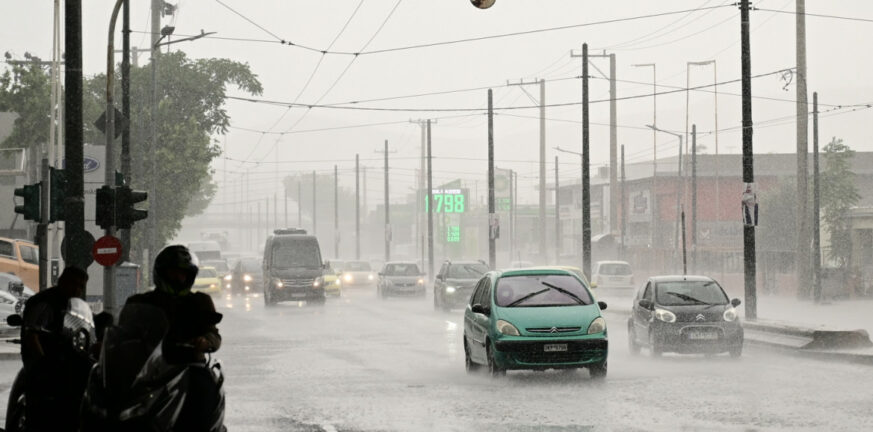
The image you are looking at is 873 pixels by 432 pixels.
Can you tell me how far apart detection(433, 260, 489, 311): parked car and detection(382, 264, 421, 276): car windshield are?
11596 mm

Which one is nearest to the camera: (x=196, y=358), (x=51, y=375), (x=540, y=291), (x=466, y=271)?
(x=196, y=358)

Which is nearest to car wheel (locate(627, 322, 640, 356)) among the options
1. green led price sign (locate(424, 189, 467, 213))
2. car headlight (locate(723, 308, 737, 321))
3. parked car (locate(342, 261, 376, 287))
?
car headlight (locate(723, 308, 737, 321))

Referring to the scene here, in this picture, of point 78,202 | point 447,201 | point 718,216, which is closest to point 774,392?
point 78,202

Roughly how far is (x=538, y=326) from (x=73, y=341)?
1067 cm

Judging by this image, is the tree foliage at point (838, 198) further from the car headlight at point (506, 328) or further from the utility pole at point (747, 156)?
the car headlight at point (506, 328)

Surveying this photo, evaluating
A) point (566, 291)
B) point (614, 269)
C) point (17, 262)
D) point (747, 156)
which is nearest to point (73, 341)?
point (566, 291)

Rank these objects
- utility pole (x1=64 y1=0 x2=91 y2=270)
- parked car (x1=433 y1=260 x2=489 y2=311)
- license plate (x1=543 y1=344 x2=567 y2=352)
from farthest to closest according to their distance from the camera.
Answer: parked car (x1=433 y1=260 x2=489 y2=311) → license plate (x1=543 y1=344 x2=567 y2=352) → utility pole (x1=64 y1=0 x2=91 y2=270)

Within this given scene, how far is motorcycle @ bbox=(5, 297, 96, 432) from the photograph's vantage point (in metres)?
8.98

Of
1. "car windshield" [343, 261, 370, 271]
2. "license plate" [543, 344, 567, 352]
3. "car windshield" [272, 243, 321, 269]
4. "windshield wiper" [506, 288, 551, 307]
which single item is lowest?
"license plate" [543, 344, 567, 352]

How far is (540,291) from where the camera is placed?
2000 centimetres

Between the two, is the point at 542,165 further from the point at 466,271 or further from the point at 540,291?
the point at 540,291

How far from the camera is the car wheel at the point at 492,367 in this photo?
18.9m

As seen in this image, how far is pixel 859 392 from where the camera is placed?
16.7 m

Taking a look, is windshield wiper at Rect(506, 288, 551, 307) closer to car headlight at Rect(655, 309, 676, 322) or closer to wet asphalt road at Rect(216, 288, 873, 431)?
wet asphalt road at Rect(216, 288, 873, 431)
